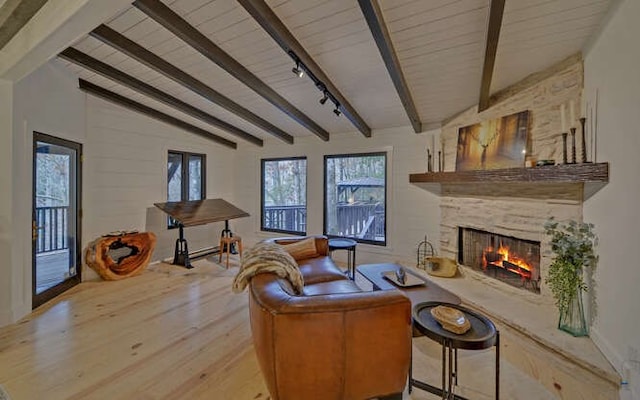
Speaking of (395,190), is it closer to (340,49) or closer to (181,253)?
(340,49)

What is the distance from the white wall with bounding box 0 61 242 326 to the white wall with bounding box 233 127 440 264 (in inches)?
86.8

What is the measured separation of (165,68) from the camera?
136 inches

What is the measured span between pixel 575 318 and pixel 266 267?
261 centimetres

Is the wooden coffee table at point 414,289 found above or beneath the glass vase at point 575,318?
above

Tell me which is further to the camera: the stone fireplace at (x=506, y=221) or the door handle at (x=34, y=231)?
the door handle at (x=34, y=231)

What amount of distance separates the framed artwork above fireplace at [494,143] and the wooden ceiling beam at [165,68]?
3.31 meters

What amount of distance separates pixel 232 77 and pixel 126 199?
286 centimetres

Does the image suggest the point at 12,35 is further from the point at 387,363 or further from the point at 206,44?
the point at 387,363

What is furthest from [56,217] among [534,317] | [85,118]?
[534,317]

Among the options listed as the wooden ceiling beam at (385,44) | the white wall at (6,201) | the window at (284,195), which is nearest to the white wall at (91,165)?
the white wall at (6,201)

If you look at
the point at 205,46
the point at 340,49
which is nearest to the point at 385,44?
the point at 340,49

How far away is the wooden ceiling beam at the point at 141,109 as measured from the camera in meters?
4.15

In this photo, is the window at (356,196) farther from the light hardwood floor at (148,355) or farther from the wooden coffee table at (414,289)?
the light hardwood floor at (148,355)

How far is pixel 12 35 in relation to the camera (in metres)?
2.51
